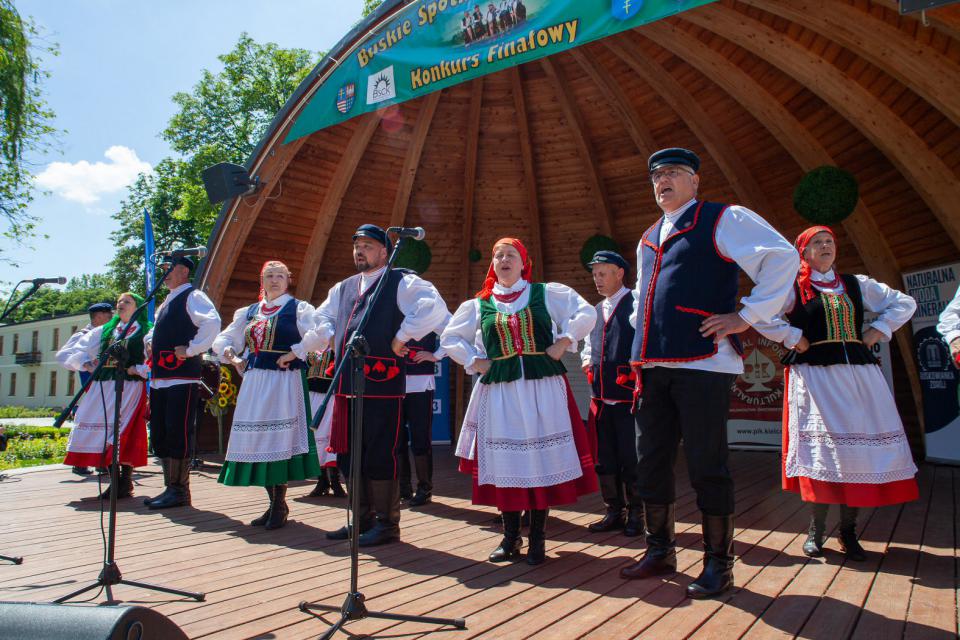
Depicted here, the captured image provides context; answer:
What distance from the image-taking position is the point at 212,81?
70.1 feet

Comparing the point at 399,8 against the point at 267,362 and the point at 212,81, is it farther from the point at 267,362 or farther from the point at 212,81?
the point at 212,81

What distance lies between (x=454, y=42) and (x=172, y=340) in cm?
342

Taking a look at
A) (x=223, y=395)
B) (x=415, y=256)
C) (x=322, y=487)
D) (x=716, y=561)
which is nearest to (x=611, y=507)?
(x=716, y=561)

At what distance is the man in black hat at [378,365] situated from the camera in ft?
11.3

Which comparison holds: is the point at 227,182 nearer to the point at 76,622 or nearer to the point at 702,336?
the point at 702,336

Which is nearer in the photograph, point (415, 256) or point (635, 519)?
point (635, 519)

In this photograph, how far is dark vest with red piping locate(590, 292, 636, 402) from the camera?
385cm

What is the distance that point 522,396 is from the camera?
313 cm

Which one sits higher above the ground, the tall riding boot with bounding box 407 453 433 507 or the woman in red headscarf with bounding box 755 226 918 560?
the woman in red headscarf with bounding box 755 226 918 560

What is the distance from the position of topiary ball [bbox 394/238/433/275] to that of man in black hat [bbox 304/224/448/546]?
4269mm

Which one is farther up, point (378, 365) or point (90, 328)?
point (90, 328)

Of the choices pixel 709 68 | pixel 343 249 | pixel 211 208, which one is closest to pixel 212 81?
pixel 211 208

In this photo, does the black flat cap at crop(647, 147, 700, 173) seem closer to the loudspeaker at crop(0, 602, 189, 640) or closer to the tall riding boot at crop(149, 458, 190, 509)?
the loudspeaker at crop(0, 602, 189, 640)

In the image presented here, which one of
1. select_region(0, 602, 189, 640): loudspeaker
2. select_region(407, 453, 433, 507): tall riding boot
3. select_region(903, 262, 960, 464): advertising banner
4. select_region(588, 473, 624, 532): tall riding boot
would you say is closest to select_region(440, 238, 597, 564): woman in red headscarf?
select_region(588, 473, 624, 532): tall riding boot
